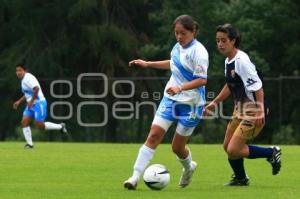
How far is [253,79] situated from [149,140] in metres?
1.48

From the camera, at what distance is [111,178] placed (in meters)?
13.2

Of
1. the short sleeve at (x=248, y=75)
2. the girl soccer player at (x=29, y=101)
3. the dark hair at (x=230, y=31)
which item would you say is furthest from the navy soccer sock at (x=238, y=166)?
the girl soccer player at (x=29, y=101)

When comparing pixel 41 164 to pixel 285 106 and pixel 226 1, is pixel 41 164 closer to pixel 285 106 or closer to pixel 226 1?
pixel 285 106

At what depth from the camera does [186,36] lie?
11.2 m

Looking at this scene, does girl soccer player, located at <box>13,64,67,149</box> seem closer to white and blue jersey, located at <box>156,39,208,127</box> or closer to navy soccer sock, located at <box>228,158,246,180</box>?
navy soccer sock, located at <box>228,158,246,180</box>

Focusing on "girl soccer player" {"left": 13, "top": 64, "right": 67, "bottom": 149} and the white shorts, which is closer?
the white shorts

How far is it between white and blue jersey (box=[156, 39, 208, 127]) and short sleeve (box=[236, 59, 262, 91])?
460mm

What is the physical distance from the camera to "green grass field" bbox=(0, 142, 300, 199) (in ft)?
34.9

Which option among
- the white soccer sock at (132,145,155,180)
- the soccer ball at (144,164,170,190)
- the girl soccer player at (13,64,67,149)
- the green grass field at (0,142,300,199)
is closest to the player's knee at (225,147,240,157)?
the green grass field at (0,142,300,199)

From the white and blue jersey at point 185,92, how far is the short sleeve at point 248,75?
46 centimetres

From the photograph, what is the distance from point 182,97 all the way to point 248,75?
85 centimetres

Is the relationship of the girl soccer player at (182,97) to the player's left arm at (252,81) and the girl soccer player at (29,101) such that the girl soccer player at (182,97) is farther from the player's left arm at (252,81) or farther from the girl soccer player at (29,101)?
the girl soccer player at (29,101)

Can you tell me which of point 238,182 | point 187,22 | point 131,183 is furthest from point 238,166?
point 187,22

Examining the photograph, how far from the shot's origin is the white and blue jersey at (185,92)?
11.2 metres
